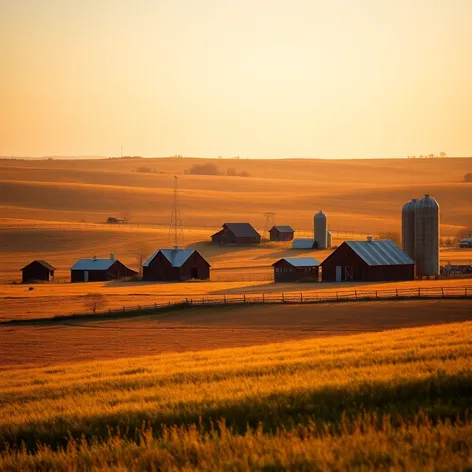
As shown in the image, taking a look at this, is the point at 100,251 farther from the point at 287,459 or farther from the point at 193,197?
the point at 287,459

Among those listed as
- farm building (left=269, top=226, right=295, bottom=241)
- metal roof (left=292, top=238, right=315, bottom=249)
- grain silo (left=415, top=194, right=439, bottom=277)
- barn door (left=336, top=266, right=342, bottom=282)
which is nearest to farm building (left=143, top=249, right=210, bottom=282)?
barn door (left=336, top=266, right=342, bottom=282)

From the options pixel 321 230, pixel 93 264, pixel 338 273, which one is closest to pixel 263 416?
pixel 338 273

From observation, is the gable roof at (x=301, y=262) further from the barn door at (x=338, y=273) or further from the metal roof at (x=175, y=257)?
the metal roof at (x=175, y=257)

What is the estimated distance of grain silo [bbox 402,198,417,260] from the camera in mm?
73812

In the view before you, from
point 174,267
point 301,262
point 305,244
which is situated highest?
point 305,244

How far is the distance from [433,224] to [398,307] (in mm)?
28870

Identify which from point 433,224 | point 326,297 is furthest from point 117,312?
point 433,224

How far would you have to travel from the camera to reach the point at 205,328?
42000 millimetres

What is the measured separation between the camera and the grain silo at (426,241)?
7250cm

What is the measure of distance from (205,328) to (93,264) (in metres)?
44.1

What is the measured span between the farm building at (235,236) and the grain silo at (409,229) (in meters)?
40.9

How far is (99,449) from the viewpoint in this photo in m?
12.0

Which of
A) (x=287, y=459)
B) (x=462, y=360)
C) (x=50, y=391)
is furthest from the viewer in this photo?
(x=50, y=391)

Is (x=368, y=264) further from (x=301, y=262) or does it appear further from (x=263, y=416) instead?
(x=263, y=416)
